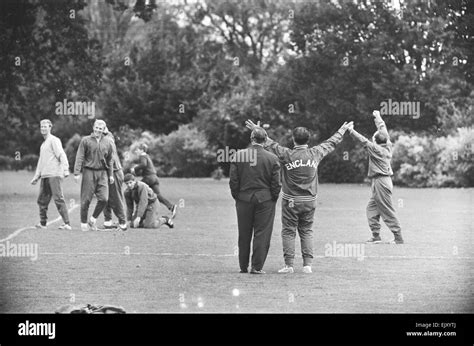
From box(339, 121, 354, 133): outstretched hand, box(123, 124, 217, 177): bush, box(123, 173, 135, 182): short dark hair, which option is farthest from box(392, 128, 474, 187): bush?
box(339, 121, 354, 133): outstretched hand

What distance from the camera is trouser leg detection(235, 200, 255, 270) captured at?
49.8 feet

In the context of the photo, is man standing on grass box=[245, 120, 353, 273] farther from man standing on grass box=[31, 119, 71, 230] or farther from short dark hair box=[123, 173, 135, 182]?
short dark hair box=[123, 173, 135, 182]

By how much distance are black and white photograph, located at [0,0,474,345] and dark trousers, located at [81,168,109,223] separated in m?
0.05

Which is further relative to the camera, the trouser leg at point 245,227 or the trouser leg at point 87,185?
the trouser leg at point 87,185

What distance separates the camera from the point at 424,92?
52156 millimetres

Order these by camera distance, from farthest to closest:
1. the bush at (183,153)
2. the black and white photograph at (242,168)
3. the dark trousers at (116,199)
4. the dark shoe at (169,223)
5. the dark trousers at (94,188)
→ the bush at (183,153) < the dark shoe at (169,223) < the dark trousers at (116,199) < the dark trousers at (94,188) < the black and white photograph at (242,168)

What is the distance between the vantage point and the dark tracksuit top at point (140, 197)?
22844mm

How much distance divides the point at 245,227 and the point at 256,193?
456 millimetres

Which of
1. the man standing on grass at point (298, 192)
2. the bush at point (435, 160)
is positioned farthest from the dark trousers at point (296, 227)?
the bush at point (435, 160)

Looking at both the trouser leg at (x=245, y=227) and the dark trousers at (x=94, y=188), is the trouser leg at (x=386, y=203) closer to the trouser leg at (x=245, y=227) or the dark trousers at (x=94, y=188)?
the trouser leg at (x=245, y=227)

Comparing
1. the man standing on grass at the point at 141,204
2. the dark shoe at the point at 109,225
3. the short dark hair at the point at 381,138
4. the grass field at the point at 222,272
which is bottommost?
the grass field at the point at 222,272
